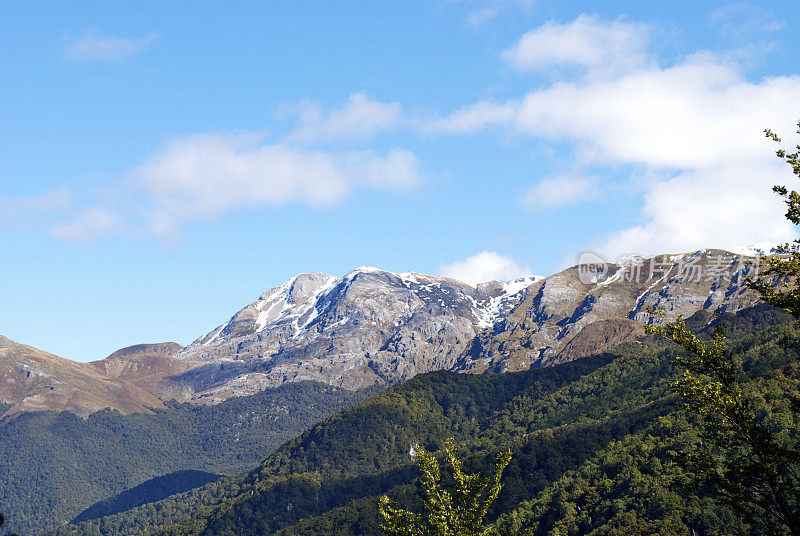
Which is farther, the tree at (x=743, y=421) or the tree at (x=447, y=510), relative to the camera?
the tree at (x=447, y=510)

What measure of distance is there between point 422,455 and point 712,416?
1794 centimetres

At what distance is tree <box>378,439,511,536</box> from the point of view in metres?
43.5

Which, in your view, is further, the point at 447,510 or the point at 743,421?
the point at 447,510

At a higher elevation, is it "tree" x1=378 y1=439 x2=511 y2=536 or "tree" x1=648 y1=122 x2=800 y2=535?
"tree" x1=648 y1=122 x2=800 y2=535

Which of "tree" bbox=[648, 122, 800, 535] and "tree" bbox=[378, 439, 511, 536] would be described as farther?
"tree" bbox=[378, 439, 511, 536]

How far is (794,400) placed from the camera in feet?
134

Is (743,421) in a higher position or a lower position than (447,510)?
higher

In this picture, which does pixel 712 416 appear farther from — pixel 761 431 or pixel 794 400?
pixel 794 400

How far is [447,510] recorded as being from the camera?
44.3m

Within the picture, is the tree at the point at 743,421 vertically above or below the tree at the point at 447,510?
above

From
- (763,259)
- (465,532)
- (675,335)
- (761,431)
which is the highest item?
(763,259)

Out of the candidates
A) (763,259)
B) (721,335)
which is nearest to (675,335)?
(721,335)

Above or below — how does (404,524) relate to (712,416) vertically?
below

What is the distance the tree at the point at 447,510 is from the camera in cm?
4350
